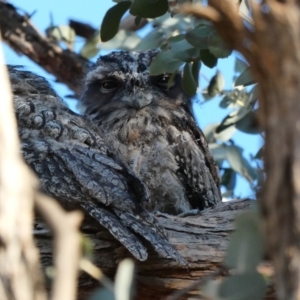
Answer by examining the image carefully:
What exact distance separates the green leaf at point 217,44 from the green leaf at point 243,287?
49.1 inches

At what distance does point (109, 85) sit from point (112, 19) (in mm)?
1541

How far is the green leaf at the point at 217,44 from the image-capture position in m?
2.14

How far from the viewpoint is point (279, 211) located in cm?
80

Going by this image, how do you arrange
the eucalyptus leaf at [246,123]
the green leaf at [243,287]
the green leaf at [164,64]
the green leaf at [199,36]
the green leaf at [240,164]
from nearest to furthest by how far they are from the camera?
the green leaf at [243,287] < the green leaf at [199,36] < the green leaf at [164,64] < the eucalyptus leaf at [246,123] < the green leaf at [240,164]

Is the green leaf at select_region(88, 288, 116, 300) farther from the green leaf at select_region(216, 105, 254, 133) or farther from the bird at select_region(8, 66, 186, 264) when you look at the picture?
the green leaf at select_region(216, 105, 254, 133)

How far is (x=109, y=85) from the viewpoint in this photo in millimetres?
4051

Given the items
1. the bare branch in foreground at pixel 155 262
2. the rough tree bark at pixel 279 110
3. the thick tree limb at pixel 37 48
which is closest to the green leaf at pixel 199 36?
the bare branch in foreground at pixel 155 262

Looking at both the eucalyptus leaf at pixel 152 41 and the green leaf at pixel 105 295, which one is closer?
the green leaf at pixel 105 295

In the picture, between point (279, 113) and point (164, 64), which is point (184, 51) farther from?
point (279, 113)

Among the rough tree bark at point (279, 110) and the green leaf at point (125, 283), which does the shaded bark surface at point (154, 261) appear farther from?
the rough tree bark at point (279, 110)

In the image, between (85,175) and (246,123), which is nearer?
(85,175)

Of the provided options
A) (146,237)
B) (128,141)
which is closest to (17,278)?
(146,237)

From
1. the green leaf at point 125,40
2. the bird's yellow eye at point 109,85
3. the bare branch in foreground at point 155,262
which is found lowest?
the bare branch in foreground at point 155,262

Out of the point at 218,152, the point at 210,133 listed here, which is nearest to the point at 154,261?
the point at 218,152
